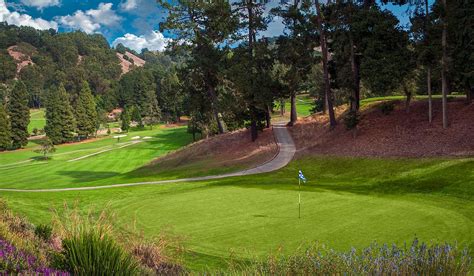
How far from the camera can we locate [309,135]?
3647 centimetres

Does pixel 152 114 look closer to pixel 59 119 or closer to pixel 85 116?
pixel 85 116

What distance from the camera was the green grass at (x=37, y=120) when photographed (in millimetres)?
123088

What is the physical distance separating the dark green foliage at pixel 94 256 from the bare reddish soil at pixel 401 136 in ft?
72.7

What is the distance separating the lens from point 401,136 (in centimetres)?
2752

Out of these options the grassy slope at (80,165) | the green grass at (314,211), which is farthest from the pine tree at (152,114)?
the green grass at (314,211)

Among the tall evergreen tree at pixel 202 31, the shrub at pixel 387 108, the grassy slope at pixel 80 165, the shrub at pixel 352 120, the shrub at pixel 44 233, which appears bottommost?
the grassy slope at pixel 80 165

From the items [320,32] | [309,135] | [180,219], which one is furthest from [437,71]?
[180,219]

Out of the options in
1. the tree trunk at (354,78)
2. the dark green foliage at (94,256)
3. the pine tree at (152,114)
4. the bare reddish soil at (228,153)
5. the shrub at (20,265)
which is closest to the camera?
the shrub at (20,265)

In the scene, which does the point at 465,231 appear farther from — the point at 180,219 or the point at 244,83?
the point at 244,83

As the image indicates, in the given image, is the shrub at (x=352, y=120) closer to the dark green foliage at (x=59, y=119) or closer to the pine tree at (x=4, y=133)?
the pine tree at (x=4, y=133)

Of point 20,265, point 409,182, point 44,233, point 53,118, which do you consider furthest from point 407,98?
point 53,118

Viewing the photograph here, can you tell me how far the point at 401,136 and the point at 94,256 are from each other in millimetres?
26050

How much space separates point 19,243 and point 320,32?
3052cm

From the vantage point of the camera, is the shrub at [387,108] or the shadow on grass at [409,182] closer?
the shadow on grass at [409,182]
